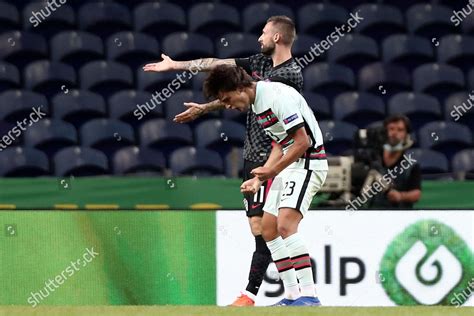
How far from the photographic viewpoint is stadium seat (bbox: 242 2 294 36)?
1295 cm

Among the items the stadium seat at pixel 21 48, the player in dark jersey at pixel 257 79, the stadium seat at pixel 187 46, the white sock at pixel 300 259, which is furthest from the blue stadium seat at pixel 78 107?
the white sock at pixel 300 259

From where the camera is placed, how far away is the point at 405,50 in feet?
42.3

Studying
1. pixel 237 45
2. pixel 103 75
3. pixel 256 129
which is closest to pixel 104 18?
pixel 103 75

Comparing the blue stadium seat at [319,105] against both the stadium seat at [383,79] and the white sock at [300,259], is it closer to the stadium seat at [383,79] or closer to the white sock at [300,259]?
the stadium seat at [383,79]

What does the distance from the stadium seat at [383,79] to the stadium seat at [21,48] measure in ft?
12.2

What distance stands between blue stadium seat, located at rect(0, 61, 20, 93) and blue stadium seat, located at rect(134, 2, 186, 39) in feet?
5.18

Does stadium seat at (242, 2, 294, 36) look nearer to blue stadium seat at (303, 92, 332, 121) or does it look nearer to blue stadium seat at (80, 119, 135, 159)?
blue stadium seat at (303, 92, 332, 121)

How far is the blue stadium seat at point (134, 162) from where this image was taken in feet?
37.2

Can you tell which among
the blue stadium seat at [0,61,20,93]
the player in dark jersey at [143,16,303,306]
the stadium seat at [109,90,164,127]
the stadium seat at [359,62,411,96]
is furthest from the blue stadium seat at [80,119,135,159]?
the player in dark jersey at [143,16,303,306]

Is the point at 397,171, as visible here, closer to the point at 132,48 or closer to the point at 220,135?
the point at 220,135

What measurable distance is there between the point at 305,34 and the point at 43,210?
224 inches

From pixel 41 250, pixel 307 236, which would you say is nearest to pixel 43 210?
pixel 41 250

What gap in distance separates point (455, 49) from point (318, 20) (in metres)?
1.67

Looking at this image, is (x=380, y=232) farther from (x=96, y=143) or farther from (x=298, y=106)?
(x=96, y=143)
